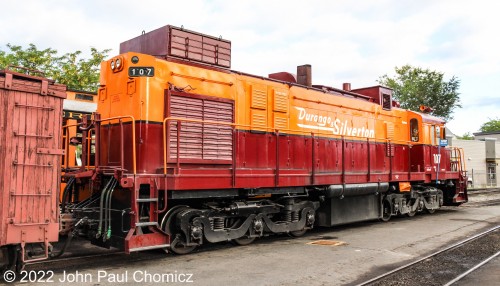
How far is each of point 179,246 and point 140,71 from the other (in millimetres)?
3359

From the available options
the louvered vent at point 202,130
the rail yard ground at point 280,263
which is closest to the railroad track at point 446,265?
the rail yard ground at point 280,263

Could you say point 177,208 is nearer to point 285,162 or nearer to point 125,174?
point 125,174

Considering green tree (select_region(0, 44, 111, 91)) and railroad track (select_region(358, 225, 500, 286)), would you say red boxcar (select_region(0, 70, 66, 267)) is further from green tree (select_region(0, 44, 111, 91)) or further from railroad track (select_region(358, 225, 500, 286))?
green tree (select_region(0, 44, 111, 91))

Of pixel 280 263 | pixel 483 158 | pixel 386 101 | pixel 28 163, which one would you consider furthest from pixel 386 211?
pixel 483 158

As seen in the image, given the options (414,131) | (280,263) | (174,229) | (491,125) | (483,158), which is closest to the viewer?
(280,263)

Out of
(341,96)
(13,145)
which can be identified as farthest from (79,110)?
(341,96)

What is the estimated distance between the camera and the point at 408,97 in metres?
53.2

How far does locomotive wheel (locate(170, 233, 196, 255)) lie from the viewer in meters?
7.68

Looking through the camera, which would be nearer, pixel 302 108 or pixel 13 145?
pixel 13 145

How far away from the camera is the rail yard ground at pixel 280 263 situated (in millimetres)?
6336

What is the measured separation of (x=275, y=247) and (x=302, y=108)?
3.67 m

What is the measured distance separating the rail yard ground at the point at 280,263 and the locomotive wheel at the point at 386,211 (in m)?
2.35

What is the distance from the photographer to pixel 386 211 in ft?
44.3

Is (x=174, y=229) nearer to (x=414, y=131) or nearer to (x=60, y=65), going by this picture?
(x=414, y=131)
